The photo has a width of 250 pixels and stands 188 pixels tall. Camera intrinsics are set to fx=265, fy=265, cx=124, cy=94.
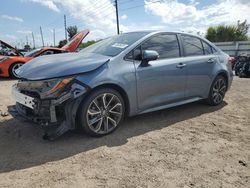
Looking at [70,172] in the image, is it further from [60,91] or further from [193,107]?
[193,107]

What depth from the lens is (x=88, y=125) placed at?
3.58 metres

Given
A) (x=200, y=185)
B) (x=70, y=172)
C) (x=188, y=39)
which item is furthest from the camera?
(x=188, y=39)

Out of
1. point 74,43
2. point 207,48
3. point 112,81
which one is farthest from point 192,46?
point 74,43

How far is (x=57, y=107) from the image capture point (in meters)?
3.44

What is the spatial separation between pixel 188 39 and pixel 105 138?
8.11 feet

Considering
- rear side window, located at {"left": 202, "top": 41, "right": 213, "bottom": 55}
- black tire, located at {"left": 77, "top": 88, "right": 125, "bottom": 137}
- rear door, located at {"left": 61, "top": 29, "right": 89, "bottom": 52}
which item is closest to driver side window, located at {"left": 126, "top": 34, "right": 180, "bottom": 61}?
black tire, located at {"left": 77, "top": 88, "right": 125, "bottom": 137}

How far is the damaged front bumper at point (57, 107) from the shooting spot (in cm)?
335

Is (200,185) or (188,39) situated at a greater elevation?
(188,39)

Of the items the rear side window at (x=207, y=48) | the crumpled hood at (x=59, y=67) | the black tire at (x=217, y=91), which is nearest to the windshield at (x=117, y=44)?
the crumpled hood at (x=59, y=67)

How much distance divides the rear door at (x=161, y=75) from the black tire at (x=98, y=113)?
Result: 408 mm

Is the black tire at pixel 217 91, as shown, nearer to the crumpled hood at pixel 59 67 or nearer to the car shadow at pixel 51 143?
the car shadow at pixel 51 143

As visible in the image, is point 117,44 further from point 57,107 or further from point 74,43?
point 74,43

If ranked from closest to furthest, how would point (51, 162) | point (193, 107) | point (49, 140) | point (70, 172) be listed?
point (70, 172) < point (51, 162) < point (49, 140) < point (193, 107)

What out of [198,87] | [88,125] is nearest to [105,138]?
[88,125]
